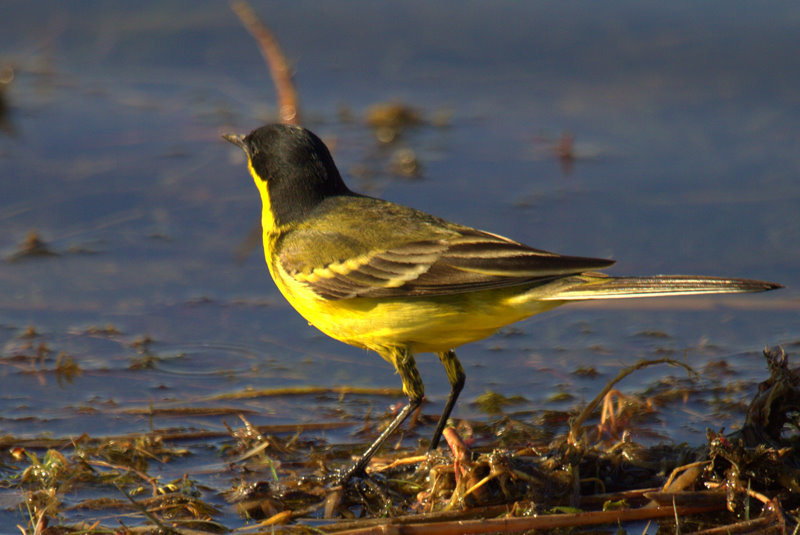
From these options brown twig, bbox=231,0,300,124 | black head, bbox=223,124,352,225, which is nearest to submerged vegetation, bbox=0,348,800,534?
black head, bbox=223,124,352,225

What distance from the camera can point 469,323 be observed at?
240 inches

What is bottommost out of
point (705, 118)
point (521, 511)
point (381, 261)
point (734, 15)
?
point (521, 511)

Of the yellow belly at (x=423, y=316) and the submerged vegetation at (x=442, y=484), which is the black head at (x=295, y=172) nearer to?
the yellow belly at (x=423, y=316)

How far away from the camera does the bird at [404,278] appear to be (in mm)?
5879

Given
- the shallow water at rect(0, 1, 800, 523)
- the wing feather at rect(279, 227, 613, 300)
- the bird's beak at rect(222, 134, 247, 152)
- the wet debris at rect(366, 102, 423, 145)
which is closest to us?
the wing feather at rect(279, 227, 613, 300)

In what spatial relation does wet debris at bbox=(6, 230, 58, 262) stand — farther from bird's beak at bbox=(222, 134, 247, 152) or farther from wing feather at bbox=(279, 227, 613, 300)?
wing feather at bbox=(279, 227, 613, 300)

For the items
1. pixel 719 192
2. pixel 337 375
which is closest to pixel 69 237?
pixel 337 375

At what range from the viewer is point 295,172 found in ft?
22.8

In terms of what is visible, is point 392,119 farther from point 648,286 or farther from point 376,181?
point 648,286

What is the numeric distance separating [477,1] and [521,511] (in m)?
8.50

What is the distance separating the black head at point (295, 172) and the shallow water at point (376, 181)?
118cm

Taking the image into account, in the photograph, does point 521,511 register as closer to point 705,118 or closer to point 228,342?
point 228,342

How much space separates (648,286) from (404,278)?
1.24m

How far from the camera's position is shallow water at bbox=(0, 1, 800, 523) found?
7656mm
